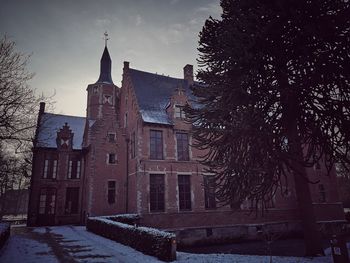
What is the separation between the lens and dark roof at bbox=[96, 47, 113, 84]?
31.7 metres

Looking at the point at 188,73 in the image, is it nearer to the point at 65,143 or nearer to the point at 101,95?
the point at 101,95

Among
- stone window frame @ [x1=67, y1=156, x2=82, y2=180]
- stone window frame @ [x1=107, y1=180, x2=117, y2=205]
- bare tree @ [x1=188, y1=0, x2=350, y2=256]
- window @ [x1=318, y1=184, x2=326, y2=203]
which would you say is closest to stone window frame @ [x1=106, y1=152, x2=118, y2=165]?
stone window frame @ [x1=107, y1=180, x2=117, y2=205]

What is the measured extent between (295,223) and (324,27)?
70.0ft

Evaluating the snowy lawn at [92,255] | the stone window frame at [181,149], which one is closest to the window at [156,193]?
the stone window frame at [181,149]

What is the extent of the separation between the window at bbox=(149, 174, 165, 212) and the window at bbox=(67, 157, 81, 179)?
1144cm

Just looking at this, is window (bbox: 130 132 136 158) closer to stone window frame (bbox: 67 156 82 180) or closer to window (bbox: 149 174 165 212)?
window (bbox: 149 174 165 212)

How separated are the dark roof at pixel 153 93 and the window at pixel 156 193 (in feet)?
14.6

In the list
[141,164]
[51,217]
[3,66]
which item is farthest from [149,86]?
[51,217]

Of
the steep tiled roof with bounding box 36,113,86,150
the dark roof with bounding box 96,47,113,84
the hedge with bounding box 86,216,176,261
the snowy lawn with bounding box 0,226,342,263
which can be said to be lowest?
the snowy lawn with bounding box 0,226,342,263

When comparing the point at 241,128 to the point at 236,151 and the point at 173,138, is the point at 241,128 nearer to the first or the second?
the point at 236,151

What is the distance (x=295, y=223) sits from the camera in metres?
24.1

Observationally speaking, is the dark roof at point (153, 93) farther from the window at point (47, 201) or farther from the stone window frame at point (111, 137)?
→ the window at point (47, 201)

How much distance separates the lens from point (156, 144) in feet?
66.1

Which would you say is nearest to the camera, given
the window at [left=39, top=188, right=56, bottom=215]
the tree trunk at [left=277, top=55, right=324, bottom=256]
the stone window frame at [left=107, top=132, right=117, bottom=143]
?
the tree trunk at [left=277, top=55, right=324, bottom=256]
